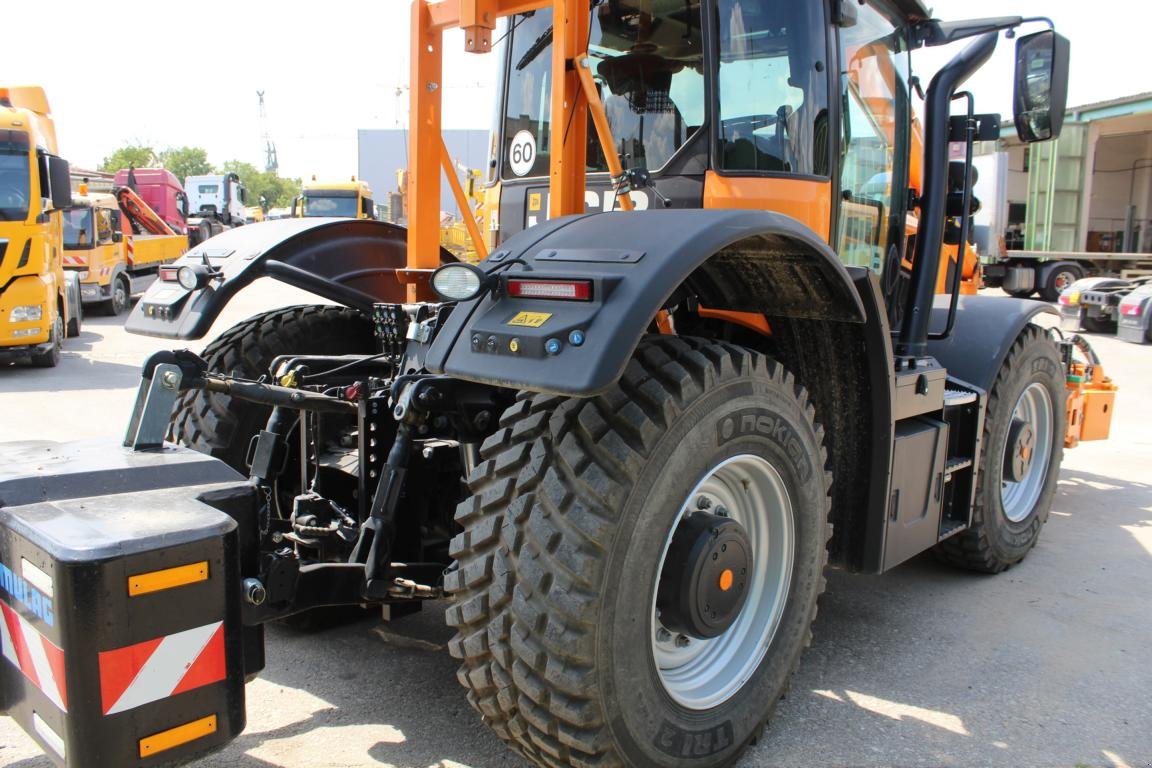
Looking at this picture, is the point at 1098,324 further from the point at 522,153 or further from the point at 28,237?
the point at 28,237

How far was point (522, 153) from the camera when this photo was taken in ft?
12.9

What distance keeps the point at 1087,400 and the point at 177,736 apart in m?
5.81

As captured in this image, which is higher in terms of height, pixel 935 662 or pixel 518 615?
pixel 518 615

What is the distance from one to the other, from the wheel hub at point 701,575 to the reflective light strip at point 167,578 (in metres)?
1.19

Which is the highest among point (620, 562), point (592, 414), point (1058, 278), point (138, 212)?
point (138, 212)

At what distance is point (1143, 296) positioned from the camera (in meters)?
15.0

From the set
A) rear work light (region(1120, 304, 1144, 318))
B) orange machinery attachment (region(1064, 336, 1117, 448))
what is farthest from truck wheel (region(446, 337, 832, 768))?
rear work light (region(1120, 304, 1144, 318))

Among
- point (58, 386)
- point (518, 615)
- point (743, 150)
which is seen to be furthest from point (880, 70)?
point (58, 386)

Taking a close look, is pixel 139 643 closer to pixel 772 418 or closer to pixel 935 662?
pixel 772 418

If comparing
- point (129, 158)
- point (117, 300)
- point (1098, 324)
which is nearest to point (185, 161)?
point (129, 158)

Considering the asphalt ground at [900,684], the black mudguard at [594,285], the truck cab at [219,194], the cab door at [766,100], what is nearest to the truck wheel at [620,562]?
Result: the black mudguard at [594,285]

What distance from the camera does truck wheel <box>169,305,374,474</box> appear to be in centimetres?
361

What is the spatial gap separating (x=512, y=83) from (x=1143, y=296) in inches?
567

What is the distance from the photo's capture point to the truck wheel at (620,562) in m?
2.26
